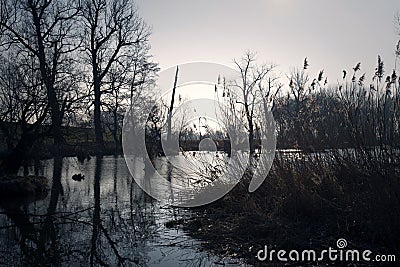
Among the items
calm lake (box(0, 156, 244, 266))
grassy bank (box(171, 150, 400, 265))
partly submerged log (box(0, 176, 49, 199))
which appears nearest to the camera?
grassy bank (box(171, 150, 400, 265))

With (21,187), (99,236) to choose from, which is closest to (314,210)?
(99,236)

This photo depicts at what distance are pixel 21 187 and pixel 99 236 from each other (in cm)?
580

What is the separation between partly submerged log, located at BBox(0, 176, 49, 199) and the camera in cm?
1098

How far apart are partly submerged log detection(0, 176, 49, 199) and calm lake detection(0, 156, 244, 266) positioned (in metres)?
0.99

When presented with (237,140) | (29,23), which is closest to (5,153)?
(29,23)

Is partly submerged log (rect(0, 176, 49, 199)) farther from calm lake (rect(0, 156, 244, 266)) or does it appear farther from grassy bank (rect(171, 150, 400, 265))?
grassy bank (rect(171, 150, 400, 265))

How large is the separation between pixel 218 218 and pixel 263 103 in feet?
7.41

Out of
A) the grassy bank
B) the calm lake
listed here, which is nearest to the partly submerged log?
the calm lake

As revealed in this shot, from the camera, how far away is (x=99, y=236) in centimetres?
640

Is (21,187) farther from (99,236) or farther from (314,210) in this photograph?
(314,210)

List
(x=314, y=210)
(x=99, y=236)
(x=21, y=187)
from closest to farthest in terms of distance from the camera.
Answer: (x=314, y=210) < (x=99, y=236) < (x=21, y=187)

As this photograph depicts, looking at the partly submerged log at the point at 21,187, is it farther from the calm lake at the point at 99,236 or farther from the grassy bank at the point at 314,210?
the grassy bank at the point at 314,210

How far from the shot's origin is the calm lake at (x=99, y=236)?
5219mm

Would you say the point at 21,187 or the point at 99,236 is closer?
the point at 99,236
